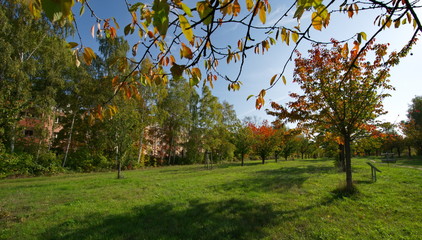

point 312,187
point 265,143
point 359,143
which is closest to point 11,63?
point 312,187

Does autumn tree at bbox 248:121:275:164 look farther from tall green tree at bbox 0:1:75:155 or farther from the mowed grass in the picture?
tall green tree at bbox 0:1:75:155

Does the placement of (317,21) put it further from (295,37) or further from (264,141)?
(264,141)

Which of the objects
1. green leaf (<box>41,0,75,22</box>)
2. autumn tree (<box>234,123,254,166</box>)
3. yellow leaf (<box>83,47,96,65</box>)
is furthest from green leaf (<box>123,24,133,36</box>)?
autumn tree (<box>234,123,254,166</box>)

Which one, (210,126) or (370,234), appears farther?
(210,126)

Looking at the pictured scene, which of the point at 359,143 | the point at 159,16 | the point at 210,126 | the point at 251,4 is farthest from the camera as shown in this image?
the point at 210,126

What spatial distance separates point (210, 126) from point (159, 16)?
103 ft

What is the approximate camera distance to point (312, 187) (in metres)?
8.17

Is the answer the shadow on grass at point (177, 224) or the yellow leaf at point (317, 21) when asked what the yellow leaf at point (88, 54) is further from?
the shadow on grass at point (177, 224)

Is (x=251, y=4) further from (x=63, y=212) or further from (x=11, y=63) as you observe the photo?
(x=11, y=63)

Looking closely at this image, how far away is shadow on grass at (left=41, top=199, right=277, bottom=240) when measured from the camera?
414cm

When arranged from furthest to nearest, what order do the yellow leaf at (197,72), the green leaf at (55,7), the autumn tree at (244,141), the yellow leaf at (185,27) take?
the autumn tree at (244,141) → the yellow leaf at (197,72) → the yellow leaf at (185,27) → the green leaf at (55,7)

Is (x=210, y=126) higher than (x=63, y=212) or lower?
higher

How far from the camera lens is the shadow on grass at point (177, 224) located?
4141mm

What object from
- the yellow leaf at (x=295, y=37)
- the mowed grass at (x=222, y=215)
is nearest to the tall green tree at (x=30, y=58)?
the mowed grass at (x=222, y=215)
